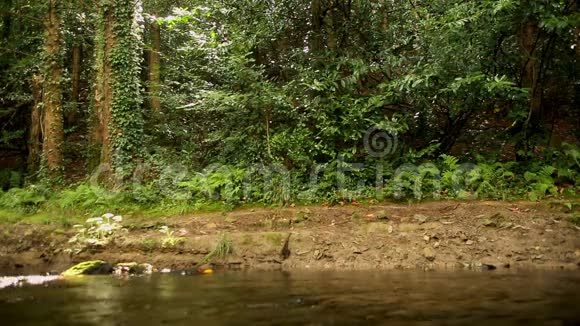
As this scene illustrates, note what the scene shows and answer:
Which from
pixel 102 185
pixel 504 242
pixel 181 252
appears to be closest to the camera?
pixel 504 242

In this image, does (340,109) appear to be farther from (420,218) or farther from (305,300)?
(305,300)

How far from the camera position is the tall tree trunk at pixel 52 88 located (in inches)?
624

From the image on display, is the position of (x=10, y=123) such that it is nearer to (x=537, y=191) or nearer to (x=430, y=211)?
(x=430, y=211)

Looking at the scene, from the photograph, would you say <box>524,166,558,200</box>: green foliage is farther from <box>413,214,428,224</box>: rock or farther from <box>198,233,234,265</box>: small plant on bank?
<box>198,233,234,265</box>: small plant on bank

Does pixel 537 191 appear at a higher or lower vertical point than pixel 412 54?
lower

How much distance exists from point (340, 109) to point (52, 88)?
956 centimetres

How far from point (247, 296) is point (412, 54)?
10274 millimetres

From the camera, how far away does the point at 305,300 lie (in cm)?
672

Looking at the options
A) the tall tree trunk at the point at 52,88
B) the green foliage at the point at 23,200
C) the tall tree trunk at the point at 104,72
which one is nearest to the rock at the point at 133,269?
the tall tree trunk at the point at 104,72

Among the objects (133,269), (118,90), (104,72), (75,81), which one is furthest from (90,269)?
(75,81)

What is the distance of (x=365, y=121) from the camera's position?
13344mm

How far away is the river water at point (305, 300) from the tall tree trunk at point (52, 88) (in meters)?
8.27

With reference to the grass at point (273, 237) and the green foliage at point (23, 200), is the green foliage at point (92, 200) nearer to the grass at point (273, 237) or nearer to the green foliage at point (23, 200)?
the green foliage at point (23, 200)

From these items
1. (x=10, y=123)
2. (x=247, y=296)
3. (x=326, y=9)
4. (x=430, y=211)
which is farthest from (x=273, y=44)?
(x=10, y=123)
